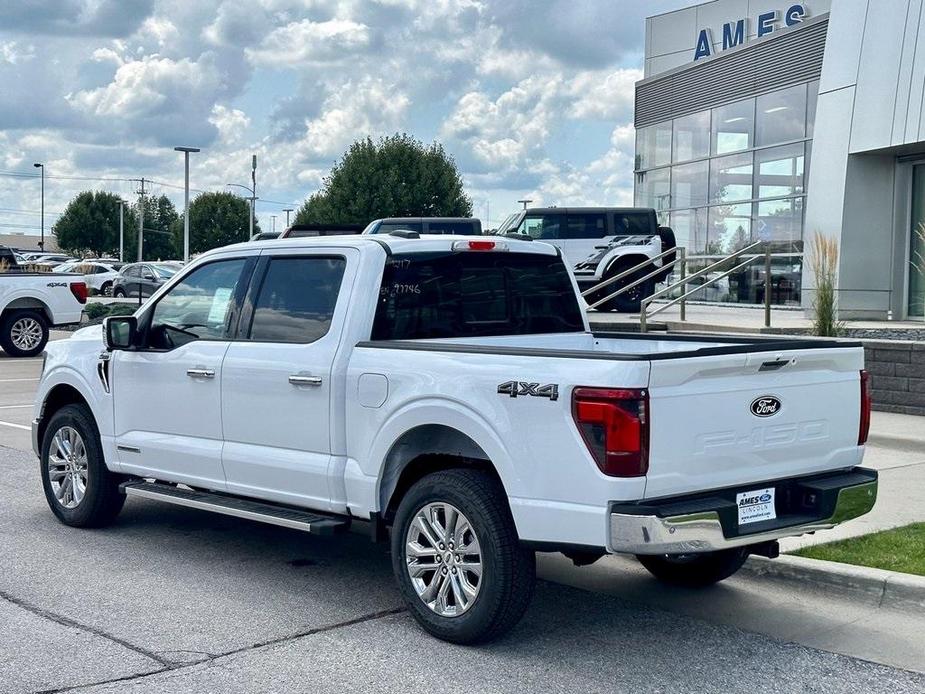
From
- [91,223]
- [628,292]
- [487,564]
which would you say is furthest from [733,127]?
[91,223]

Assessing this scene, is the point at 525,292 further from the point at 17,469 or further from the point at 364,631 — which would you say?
the point at 17,469

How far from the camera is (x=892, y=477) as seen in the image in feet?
31.9

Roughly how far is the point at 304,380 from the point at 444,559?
1330mm

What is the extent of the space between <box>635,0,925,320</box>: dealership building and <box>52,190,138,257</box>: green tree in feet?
272

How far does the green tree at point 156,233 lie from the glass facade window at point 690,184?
3493 inches

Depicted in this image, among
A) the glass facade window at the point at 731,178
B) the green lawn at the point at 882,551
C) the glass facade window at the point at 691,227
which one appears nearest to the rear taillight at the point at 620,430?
the green lawn at the point at 882,551

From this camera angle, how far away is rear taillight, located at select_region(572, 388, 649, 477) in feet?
16.4

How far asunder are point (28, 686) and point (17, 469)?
613 centimetres

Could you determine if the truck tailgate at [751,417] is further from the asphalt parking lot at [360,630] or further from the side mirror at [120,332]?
the side mirror at [120,332]

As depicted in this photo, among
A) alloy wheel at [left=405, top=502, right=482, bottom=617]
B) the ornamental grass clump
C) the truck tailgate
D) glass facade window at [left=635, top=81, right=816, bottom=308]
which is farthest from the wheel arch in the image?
glass facade window at [left=635, top=81, right=816, bottom=308]

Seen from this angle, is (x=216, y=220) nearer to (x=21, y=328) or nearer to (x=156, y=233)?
(x=156, y=233)

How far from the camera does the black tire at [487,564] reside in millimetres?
5395

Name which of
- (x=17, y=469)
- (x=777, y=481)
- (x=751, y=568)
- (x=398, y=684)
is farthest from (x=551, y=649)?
(x=17, y=469)

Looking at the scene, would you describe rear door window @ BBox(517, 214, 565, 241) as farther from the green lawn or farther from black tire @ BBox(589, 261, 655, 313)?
the green lawn
